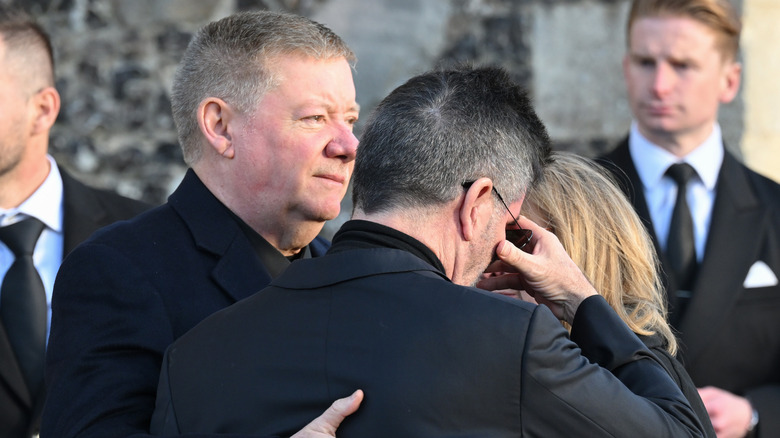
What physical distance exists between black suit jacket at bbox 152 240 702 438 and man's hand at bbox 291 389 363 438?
0.02 meters

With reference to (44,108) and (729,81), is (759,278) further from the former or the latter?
(44,108)

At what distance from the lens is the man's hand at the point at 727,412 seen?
312 cm

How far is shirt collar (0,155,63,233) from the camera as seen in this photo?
330cm

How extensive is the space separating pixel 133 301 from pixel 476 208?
A: 732mm

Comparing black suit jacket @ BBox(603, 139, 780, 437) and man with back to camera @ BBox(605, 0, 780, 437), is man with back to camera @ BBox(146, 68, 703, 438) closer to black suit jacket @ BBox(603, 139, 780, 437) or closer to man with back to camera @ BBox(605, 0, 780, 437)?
man with back to camera @ BBox(605, 0, 780, 437)

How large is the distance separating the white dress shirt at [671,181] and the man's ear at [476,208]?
174 cm

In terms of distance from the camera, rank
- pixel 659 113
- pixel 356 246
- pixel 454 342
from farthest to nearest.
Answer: pixel 659 113 < pixel 356 246 < pixel 454 342

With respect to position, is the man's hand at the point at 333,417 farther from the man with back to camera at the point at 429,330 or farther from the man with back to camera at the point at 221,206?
the man with back to camera at the point at 221,206

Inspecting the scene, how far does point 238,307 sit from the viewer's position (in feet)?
5.83

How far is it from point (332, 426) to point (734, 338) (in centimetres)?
205

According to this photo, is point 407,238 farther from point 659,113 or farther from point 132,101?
point 132,101

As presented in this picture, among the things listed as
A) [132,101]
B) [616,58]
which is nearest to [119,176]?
[132,101]

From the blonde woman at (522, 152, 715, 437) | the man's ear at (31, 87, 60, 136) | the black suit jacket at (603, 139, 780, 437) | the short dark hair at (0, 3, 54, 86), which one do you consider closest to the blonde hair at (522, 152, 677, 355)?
the blonde woman at (522, 152, 715, 437)

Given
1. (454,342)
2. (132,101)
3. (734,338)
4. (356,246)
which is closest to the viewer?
(454,342)
